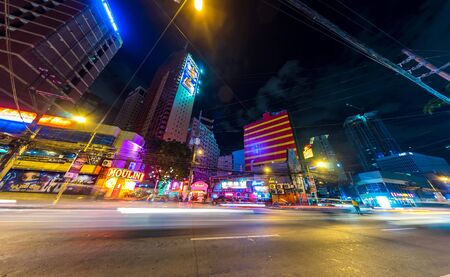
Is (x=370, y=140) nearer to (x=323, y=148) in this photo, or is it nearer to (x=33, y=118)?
(x=323, y=148)

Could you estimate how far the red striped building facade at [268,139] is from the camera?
176 ft

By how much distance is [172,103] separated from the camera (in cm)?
7831

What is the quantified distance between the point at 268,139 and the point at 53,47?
63544mm

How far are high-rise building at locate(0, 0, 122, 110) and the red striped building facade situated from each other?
52952mm

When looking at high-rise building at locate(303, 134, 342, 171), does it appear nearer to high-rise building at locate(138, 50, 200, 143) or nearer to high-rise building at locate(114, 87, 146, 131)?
high-rise building at locate(138, 50, 200, 143)

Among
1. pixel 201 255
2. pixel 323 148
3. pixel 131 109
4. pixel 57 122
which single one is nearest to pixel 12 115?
pixel 57 122

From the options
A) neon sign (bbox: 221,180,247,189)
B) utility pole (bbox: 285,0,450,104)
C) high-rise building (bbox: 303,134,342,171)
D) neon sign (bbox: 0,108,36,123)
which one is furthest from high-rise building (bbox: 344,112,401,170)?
neon sign (bbox: 0,108,36,123)

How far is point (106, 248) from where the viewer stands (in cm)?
427

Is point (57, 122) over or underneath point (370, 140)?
underneath

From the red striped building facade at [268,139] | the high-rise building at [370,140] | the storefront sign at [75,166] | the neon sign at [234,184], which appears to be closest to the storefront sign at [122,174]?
the storefront sign at [75,166]

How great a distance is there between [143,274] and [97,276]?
827mm

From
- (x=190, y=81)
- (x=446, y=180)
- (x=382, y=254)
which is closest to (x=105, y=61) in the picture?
(x=190, y=81)

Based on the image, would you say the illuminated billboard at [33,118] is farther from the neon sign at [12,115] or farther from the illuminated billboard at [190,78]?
the illuminated billboard at [190,78]

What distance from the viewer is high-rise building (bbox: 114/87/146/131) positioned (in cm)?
9994
